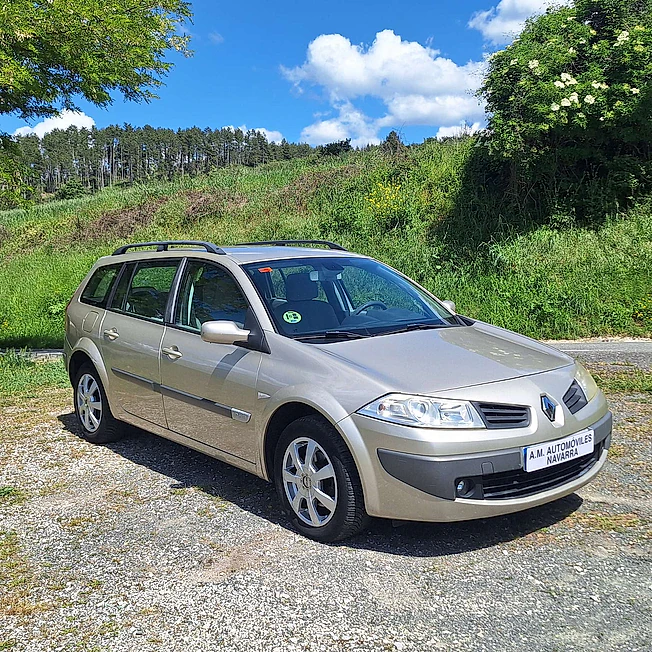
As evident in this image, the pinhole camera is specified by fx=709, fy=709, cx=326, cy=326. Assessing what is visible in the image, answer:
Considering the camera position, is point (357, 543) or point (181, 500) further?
point (181, 500)

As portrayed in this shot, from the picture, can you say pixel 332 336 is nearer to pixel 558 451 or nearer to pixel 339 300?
pixel 339 300

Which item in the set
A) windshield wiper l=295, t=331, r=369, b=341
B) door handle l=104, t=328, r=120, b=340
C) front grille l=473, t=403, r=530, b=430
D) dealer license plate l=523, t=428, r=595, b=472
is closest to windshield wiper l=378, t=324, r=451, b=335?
windshield wiper l=295, t=331, r=369, b=341

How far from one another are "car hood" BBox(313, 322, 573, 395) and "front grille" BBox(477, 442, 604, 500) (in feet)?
1.70

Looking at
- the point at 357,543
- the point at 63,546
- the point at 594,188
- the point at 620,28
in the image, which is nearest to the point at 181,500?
the point at 63,546

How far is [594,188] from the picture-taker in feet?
47.8

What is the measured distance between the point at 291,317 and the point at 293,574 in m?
1.66

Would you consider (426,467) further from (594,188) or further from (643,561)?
(594,188)

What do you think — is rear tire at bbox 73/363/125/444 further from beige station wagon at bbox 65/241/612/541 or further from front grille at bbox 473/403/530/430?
front grille at bbox 473/403/530/430

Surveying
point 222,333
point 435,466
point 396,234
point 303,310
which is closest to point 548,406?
point 435,466

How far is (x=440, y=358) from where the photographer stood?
13.7 feet

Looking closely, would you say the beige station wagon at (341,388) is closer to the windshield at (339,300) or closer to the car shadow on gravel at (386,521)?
the windshield at (339,300)

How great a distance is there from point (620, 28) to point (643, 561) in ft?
43.0

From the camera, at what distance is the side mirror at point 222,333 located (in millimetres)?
4461

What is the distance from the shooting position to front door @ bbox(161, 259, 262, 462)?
4512mm
